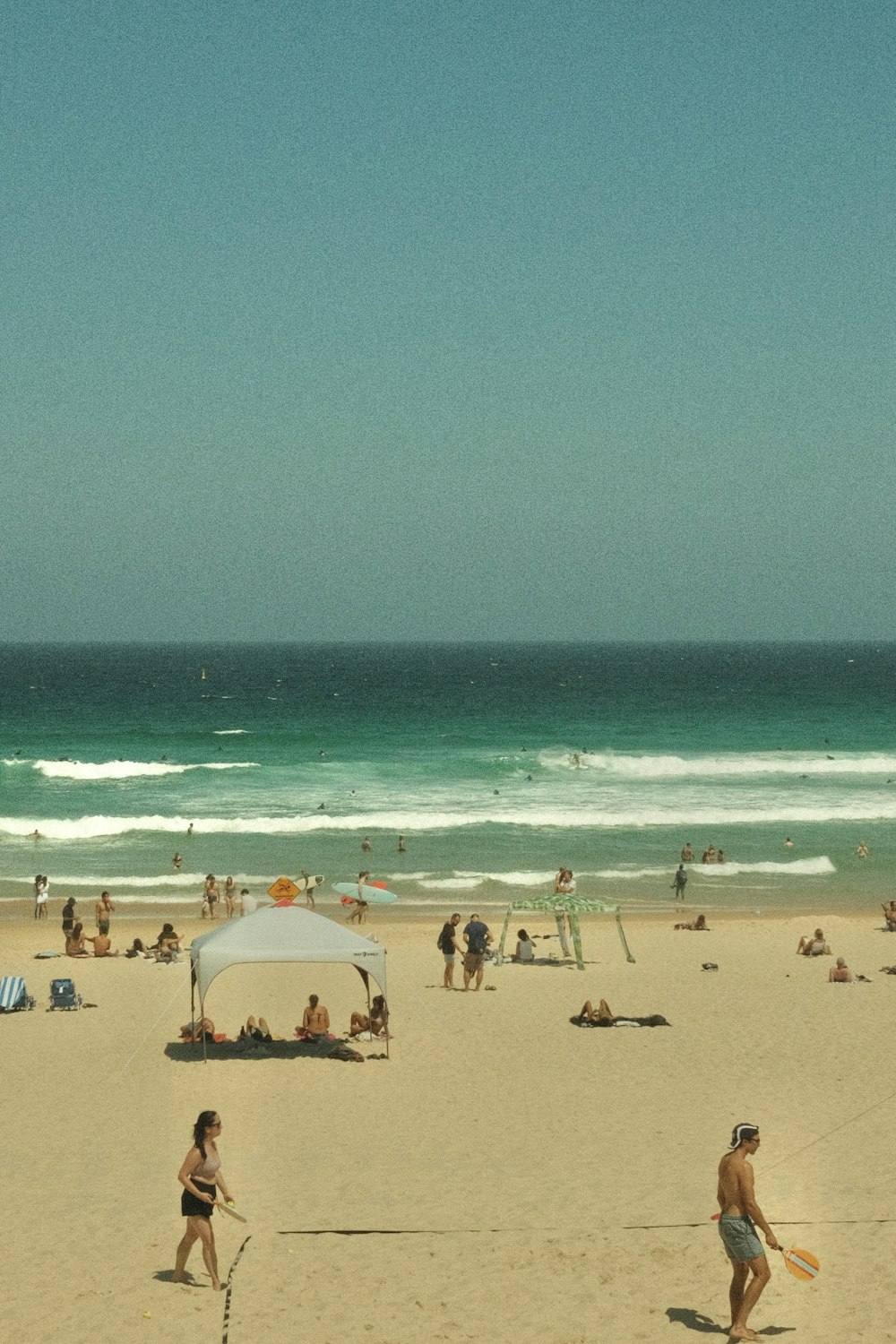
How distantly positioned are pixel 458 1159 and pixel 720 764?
169ft

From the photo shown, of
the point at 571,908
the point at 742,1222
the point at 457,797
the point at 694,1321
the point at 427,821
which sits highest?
the point at 742,1222

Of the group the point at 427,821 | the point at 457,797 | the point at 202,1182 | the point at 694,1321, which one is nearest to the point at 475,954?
the point at 202,1182

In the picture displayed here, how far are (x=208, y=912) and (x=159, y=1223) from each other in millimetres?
20785

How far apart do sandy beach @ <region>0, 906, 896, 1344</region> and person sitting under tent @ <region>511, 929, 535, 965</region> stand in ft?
4.70

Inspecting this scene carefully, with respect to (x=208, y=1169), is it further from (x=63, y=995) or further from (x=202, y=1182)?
(x=63, y=995)

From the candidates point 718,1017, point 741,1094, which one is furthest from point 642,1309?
point 718,1017

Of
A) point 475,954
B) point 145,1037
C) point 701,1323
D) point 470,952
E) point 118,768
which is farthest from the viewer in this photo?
point 118,768

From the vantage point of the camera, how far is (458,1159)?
13.6 meters

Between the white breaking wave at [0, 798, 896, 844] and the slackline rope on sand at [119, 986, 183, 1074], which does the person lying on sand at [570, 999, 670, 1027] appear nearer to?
the slackline rope on sand at [119, 986, 183, 1074]

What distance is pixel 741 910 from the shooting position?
33.7 metres

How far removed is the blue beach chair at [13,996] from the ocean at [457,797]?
38.6ft

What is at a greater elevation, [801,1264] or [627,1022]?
[801,1264]

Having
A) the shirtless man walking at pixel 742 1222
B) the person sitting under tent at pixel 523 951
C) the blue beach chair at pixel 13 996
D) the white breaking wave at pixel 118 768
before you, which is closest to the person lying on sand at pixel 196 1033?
the blue beach chair at pixel 13 996

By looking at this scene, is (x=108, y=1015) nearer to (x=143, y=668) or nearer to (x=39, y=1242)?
(x=39, y=1242)
